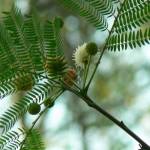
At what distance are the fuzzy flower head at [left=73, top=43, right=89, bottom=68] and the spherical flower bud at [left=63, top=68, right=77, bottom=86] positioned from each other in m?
0.07

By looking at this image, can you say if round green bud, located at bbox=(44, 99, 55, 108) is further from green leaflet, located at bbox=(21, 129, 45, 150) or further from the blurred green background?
the blurred green background

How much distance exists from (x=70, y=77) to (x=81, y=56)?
0.32 ft

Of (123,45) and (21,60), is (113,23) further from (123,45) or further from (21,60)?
(21,60)

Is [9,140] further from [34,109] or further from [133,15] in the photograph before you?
[133,15]

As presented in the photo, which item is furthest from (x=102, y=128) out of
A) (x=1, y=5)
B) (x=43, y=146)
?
(x=43, y=146)

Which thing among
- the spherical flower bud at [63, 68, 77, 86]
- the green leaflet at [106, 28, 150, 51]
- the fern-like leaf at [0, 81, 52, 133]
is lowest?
the fern-like leaf at [0, 81, 52, 133]

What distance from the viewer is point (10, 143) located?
4.60ft

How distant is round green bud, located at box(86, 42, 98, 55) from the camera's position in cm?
135

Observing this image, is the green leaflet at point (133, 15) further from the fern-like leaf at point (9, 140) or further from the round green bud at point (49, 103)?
the fern-like leaf at point (9, 140)

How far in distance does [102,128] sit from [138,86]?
0.73 metres

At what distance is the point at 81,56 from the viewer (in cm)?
139

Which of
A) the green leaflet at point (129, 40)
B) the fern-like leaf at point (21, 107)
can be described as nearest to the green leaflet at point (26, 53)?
the fern-like leaf at point (21, 107)

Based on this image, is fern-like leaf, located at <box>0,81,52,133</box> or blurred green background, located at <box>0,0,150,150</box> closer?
fern-like leaf, located at <box>0,81,52,133</box>

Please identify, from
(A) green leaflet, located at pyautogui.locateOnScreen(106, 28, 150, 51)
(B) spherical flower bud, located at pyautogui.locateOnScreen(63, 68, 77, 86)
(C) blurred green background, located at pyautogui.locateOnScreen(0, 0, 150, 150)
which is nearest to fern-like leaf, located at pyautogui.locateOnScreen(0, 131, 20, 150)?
(B) spherical flower bud, located at pyautogui.locateOnScreen(63, 68, 77, 86)
